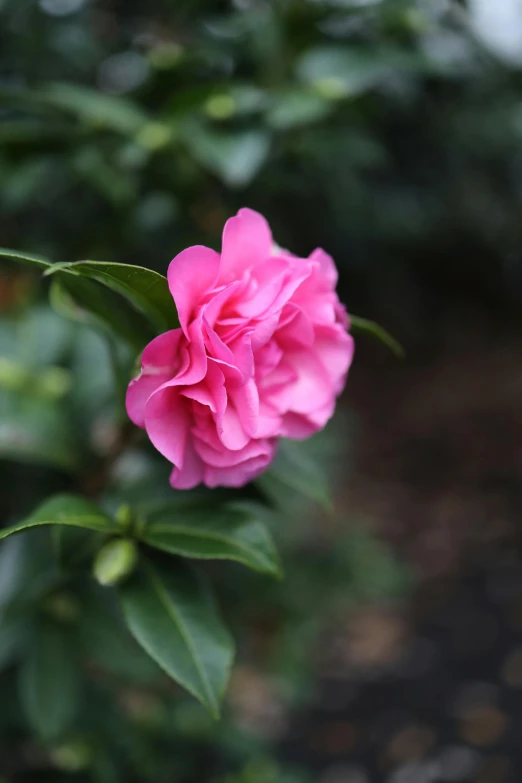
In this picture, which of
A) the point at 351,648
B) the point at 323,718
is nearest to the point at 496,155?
the point at 351,648

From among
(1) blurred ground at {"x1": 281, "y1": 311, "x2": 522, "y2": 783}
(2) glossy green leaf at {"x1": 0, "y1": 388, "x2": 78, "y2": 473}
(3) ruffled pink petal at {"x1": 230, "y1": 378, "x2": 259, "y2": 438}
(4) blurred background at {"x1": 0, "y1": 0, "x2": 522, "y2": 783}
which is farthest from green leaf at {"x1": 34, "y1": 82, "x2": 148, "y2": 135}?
(1) blurred ground at {"x1": 281, "y1": 311, "x2": 522, "y2": 783}

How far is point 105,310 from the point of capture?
0.67m

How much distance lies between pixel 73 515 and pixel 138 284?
0.63 feet

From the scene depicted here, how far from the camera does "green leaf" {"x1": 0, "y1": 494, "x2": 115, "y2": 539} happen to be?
0.59 meters

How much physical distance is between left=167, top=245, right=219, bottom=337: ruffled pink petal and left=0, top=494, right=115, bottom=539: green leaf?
172 millimetres

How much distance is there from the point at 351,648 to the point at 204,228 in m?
1.76

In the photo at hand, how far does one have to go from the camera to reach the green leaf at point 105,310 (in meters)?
0.66

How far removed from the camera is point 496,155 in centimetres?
297

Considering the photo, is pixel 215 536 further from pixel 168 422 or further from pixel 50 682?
pixel 50 682

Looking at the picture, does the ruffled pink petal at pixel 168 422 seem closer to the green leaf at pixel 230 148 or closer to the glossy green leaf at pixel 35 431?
the glossy green leaf at pixel 35 431

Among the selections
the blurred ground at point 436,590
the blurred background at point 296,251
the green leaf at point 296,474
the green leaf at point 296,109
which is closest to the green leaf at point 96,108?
the blurred background at point 296,251

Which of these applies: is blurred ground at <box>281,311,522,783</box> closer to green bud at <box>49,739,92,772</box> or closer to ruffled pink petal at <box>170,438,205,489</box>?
green bud at <box>49,739,92,772</box>

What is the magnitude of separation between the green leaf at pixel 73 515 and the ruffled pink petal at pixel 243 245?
0.22m

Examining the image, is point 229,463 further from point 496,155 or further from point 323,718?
point 496,155
